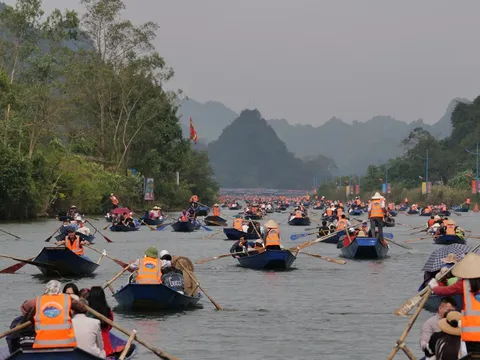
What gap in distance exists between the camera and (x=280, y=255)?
3609cm

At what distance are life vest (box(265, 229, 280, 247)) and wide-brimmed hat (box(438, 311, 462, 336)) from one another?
22109 mm

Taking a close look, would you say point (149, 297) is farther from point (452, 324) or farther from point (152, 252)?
point (452, 324)

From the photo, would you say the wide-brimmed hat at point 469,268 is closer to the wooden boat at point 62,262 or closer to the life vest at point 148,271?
the life vest at point 148,271

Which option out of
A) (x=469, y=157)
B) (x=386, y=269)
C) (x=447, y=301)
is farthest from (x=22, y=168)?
(x=469, y=157)

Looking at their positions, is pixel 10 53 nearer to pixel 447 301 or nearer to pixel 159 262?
pixel 159 262

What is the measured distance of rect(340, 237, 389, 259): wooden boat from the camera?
41.0 meters

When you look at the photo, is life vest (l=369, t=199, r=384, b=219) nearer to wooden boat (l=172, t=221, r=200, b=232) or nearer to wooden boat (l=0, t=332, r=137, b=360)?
wooden boat (l=172, t=221, r=200, b=232)

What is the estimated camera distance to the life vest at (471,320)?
518 inches

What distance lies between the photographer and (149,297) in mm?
23781

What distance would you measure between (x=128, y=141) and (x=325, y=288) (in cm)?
6821

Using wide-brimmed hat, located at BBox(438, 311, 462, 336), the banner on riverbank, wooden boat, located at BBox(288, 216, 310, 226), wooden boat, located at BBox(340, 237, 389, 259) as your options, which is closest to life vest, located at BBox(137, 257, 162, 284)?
wide-brimmed hat, located at BBox(438, 311, 462, 336)

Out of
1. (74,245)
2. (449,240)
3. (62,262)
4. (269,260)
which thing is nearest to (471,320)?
(62,262)

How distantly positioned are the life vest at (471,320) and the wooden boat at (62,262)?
1973cm

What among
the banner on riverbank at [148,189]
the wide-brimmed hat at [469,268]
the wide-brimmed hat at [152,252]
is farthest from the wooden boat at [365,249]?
the banner on riverbank at [148,189]
